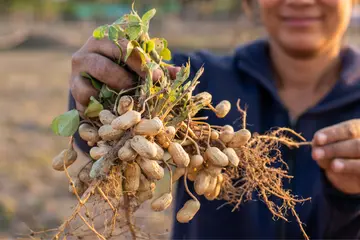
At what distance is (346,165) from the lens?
1445mm

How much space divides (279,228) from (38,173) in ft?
9.79

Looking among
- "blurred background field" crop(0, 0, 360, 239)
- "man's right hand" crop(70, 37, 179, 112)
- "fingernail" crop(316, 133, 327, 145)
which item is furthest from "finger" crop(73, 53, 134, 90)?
"fingernail" crop(316, 133, 327, 145)

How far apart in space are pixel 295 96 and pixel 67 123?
103 cm

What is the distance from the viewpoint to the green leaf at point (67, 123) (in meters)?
1.21

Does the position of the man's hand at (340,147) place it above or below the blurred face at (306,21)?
below

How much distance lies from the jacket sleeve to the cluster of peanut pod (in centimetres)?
55

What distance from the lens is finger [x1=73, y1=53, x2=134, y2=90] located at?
121 centimetres

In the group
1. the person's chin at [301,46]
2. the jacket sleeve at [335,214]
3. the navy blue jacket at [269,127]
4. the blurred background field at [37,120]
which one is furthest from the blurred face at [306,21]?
the blurred background field at [37,120]

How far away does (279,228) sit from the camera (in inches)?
72.7

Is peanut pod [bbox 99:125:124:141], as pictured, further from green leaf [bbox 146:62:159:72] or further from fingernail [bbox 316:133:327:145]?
fingernail [bbox 316:133:327:145]

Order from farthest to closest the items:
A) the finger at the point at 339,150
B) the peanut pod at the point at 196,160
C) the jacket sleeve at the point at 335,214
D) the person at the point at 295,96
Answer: the person at the point at 295,96 → the jacket sleeve at the point at 335,214 → the finger at the point at 339,150 → the peanut pod at the point at 196,160

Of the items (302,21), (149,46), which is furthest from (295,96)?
(149,46)

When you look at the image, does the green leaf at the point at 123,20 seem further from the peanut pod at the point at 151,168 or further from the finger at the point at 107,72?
the peanut pod at the point at 151,168

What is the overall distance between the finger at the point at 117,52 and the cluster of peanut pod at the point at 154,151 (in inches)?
3.1
